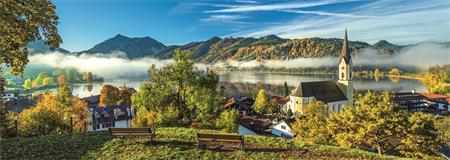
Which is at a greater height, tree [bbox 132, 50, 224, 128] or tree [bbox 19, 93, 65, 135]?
tree [bbox 132, 50, 224, 128]

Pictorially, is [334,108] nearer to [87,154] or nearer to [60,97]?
[60,97]

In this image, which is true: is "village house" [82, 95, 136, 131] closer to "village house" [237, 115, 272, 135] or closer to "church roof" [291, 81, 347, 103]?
"village house" [237, 115, 272, 135]

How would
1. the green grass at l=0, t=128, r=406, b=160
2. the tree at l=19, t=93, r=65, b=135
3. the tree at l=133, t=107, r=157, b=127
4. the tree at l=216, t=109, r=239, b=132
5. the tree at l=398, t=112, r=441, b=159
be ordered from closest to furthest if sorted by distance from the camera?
the green grass at l=0, t=128, r=406, b=160 → the tree at l=398, t=112, r=441, b=159 → the tree at l=19, t=93, r=65, b=135 → the tree at l=133, t=107, r=157, b=127 → the tree at l=216, t=109, r=239, b=132

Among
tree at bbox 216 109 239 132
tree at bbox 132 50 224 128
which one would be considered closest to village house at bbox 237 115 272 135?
tree at bbox 216 109 239 132

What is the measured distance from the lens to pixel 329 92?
213 feet

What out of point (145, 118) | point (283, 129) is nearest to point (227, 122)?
point (145, 118)

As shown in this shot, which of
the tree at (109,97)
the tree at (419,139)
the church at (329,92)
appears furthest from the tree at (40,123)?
the church at (329,92)

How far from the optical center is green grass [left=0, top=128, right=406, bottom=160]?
10547mm

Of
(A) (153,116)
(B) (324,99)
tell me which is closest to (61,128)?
(A) (153,116)

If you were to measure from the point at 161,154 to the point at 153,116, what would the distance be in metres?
11.1

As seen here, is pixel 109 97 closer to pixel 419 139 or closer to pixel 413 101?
pixel 419 139

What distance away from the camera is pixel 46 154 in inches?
431

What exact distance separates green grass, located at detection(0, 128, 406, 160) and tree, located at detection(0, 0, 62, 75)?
9.78 feet

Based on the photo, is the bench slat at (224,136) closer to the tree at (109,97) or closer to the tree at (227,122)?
the tree at (227,122)
